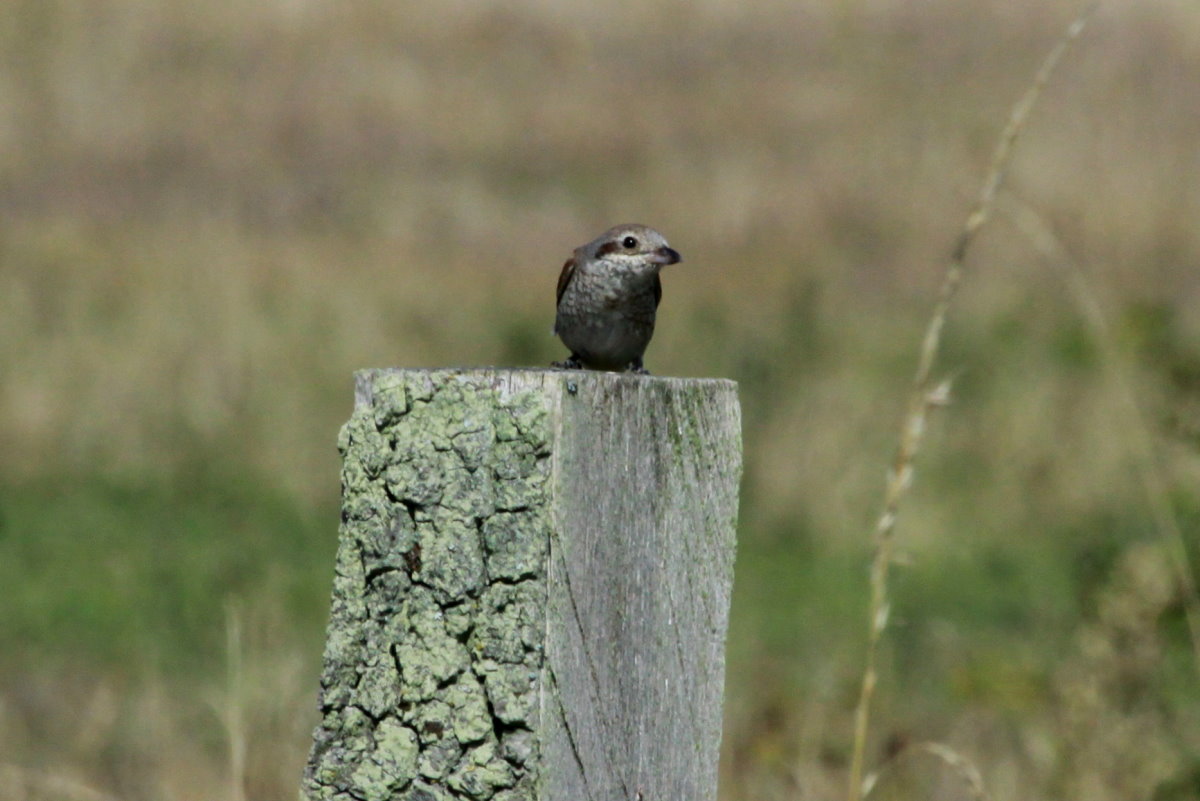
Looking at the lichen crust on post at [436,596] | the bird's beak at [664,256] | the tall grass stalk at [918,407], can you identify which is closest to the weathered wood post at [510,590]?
the lichen crust on post at [436,596]

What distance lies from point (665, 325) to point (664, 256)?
740 centimetres

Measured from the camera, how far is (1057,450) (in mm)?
10234

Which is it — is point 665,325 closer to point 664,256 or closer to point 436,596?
point 664,256

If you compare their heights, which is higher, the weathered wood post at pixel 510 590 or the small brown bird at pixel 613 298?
the small brown bird at pixel 613 298

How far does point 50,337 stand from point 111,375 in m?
0.85

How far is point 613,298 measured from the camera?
4020 mm

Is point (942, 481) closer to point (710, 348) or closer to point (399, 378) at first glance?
point (710, 348)

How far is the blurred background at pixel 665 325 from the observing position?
5207 millimetres

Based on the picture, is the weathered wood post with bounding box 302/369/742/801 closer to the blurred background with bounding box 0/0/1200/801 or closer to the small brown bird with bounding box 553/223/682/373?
the blurred background with bounding box 0/0/1200/801

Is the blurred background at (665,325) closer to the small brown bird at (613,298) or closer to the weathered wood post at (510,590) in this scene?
the weathered wood post at (510,590)

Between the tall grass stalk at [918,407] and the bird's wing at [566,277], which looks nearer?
the tall grass stalk at [918,407]

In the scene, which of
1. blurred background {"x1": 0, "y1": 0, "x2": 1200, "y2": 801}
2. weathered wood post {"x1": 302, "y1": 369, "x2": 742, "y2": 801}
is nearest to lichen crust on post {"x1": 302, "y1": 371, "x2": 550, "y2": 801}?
weathered wood post {"x1": 302, "y1": 369, "x2": 742, "y2": 801}

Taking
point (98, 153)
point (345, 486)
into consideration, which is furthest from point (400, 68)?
point (345, 486)

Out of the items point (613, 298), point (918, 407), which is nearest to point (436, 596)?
point (918, 407)
